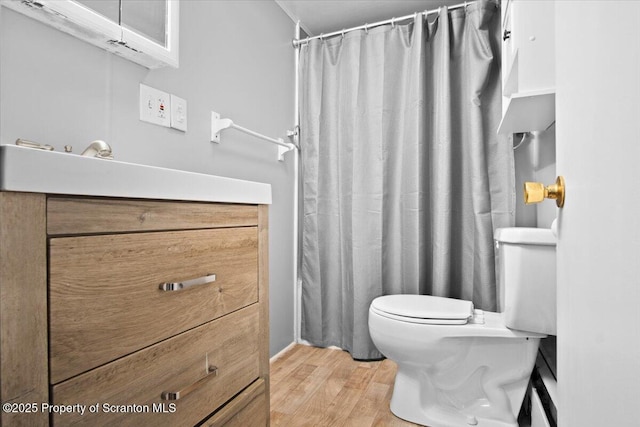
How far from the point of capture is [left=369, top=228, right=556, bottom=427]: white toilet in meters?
1.33

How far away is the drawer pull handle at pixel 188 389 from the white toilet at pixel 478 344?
2.81ft

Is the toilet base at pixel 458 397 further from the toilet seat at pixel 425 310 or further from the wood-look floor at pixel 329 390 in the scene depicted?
the toilet seat at pixel 425 310

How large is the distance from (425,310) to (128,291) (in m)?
1.18

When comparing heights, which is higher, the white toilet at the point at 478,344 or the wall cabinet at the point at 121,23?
the wall cabinet at the point at 121,23

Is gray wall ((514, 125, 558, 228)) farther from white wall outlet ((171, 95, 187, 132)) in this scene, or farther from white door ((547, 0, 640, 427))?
white wall outlet ((171, 95, 187, 132))

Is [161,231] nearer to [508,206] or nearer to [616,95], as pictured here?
[616,95]

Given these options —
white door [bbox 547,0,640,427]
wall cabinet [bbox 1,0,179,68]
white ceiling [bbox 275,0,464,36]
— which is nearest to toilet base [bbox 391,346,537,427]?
white door [bbox 547,0,640,427]

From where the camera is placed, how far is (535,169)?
71.7 inches

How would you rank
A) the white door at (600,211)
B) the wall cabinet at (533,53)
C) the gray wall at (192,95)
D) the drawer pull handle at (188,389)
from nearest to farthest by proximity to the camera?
the white door at (600,211)
the drawer pull handle at (188,389)
the gray wall at (192,95)
the wall cabinet at (533,53)

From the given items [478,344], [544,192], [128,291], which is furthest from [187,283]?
[478,344]

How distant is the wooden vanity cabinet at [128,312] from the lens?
0.48 metres

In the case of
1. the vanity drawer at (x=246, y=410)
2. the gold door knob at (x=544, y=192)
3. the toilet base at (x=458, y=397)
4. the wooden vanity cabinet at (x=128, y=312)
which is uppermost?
the gold door knob at (x=544, y=192)

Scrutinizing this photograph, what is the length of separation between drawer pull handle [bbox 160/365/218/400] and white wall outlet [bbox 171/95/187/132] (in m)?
0.94

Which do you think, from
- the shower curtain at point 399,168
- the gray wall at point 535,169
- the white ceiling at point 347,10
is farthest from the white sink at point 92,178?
the white ceiling at point 347,10
